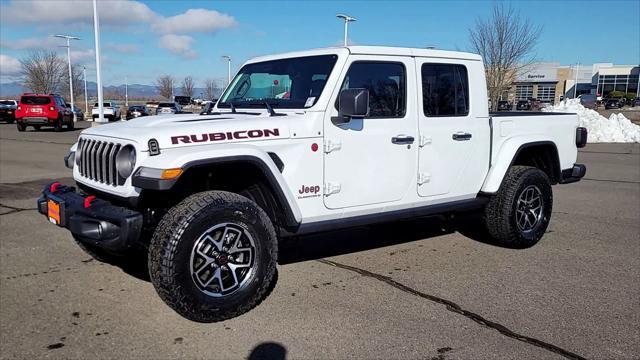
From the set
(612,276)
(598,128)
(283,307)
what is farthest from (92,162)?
(598,128)

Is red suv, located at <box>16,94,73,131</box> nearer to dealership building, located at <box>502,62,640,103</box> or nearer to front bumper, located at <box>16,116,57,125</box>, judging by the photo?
front bumper, located at <box>16,116,57,125</box>

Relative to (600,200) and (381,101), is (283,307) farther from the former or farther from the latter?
(600,200)

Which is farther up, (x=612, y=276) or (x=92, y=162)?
(x=92, y=162)

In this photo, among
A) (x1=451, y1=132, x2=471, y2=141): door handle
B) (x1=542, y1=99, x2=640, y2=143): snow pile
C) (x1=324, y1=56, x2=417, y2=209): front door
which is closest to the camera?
(x1=324, y1=56, x2=417, y2=209): front door

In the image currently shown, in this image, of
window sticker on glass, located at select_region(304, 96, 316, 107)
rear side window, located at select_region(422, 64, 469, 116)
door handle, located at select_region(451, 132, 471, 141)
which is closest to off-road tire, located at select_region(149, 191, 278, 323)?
window sticker on glass, located at select_region(304, 96, 316, 107)

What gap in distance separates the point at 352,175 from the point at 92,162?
2.06 metres

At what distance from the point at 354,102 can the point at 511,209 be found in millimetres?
2380

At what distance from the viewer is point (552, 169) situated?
6090 mm

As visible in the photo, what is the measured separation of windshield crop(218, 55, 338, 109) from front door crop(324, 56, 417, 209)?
235mm

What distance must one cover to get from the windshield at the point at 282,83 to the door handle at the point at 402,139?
0.79m

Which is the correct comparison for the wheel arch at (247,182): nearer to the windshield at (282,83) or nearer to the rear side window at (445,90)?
the windshield at (282,83)

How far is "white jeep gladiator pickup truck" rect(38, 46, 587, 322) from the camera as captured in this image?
3.57m

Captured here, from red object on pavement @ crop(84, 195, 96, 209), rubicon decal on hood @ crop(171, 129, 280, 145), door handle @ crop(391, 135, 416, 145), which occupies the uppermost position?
rubicon decal on hood @ crop(171, 129, 280, 145)

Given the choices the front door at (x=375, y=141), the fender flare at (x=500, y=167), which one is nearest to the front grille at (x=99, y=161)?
the front door at (x=375, y=141)
